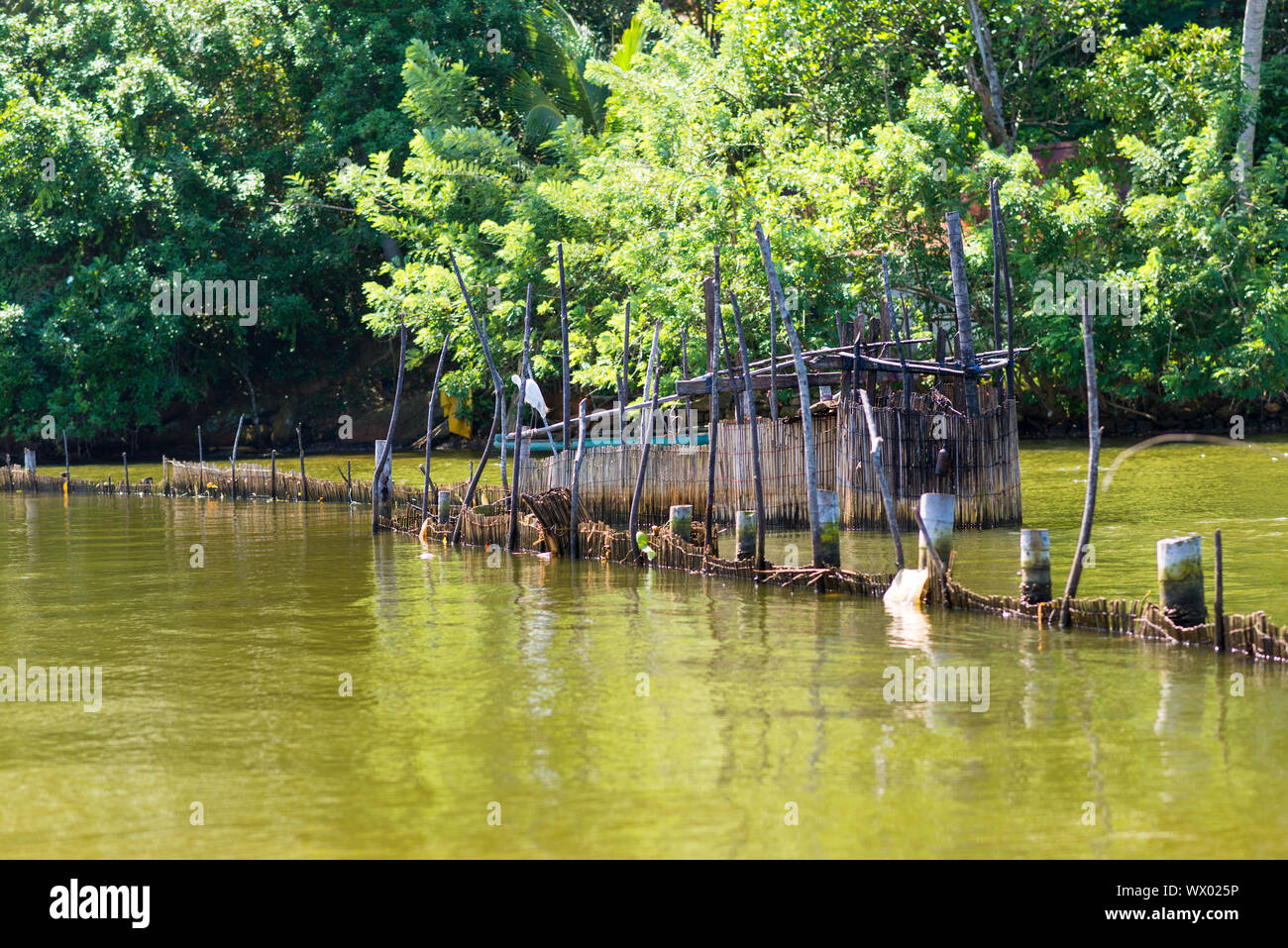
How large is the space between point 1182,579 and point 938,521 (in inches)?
94.5

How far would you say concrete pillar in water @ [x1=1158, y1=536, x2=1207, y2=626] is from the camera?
30.8 ft

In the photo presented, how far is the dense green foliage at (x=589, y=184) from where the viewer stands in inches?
937

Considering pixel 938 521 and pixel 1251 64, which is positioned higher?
pixel 1251 64

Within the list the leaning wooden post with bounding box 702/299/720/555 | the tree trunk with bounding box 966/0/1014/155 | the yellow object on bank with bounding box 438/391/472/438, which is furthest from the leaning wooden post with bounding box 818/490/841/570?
the yellow object on bank with bounding box 438/391/472/438

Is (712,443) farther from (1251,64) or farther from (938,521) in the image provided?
(1251,64)

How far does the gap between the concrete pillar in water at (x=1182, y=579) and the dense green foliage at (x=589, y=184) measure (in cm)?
1185

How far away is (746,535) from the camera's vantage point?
13.5 meters

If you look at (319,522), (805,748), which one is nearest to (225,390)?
(319,522)

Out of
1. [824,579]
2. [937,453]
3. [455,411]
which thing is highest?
[455,411]

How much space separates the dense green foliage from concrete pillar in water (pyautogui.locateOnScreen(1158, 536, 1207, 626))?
11.8 metres

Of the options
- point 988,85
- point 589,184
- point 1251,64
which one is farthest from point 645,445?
point 1251,64

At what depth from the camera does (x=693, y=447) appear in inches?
644

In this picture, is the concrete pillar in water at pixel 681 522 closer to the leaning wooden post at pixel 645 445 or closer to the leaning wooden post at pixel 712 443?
the leaning wooden post at pixel 712 443

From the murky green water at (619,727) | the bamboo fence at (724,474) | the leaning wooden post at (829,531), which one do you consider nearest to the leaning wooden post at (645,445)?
the bamboo fence at (724,474)
